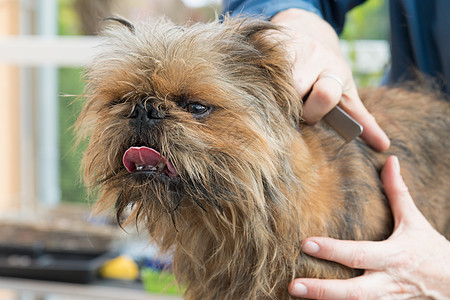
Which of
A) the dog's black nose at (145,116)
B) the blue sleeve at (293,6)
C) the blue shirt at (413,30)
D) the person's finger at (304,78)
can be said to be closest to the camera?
the dog's black nose at (145,116)

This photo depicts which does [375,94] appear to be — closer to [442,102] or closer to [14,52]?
[442,102]

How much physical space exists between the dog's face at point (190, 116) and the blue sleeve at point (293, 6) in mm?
148

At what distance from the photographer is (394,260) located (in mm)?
814

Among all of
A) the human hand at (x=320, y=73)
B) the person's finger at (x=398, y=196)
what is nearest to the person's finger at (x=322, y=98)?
the human hand at (x=320, y=73)

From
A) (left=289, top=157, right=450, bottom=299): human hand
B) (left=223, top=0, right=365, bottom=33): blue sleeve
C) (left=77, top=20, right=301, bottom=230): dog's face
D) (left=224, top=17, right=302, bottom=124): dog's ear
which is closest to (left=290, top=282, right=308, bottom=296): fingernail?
(left=289, top=157, right=450, bottom=299): human hand

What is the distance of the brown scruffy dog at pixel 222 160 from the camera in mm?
695

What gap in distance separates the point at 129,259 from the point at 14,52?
962 mm

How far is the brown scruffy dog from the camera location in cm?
69

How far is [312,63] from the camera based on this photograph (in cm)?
83

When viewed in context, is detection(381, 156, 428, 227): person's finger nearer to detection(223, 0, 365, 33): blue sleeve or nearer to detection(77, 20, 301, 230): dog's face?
detection(77, 20, 301, 230): dog's face

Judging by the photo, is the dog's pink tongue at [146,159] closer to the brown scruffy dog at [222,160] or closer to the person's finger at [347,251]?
the brown scruffy dog at [222,160]

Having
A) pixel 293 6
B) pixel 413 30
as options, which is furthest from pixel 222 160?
pixel 413 30

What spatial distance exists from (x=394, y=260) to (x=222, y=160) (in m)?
0.33

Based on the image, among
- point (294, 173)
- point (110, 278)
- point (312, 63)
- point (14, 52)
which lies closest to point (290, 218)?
point (294, 173)
